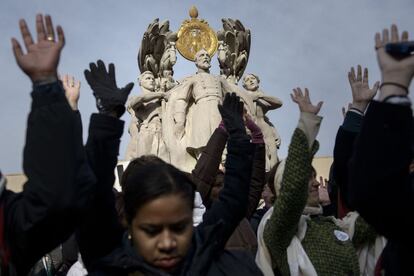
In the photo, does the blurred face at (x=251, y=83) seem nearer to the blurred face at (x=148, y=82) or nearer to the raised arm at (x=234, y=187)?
the blurred face at (x=148, y=82)

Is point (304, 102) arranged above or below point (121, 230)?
above

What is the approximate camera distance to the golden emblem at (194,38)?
1216 cm

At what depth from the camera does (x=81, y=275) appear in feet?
10.4

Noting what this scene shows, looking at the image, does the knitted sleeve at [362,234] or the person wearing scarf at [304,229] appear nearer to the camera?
the person wearing scarf at [304,229]

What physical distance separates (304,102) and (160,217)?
92 centimetres

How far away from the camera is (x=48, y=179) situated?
157 cm

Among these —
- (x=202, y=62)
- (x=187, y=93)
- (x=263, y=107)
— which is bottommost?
(x=263, y=107)

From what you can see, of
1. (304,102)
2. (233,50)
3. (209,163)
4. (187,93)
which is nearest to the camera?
(304,102)

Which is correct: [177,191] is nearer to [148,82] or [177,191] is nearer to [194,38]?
[148,82]

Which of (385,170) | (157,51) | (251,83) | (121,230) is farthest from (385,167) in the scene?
(157,51)

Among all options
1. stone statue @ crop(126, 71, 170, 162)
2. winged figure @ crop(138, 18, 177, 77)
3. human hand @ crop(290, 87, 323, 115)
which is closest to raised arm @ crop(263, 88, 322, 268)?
human hand @ crop(290, 87, 323, 115)

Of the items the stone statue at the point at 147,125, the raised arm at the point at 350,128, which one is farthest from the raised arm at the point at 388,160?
the stone statue at the point at 147,125

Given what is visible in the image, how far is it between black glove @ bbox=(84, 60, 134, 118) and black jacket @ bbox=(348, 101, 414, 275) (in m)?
0.93

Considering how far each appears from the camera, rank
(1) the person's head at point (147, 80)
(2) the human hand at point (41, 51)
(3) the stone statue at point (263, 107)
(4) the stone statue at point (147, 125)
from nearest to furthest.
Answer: (2) the human hand at point (41, 51)
(4) the stone statue at point (147, 125)
(3) the stone statue at point (263, 107)
(1) the person's head at point (147, 80)
